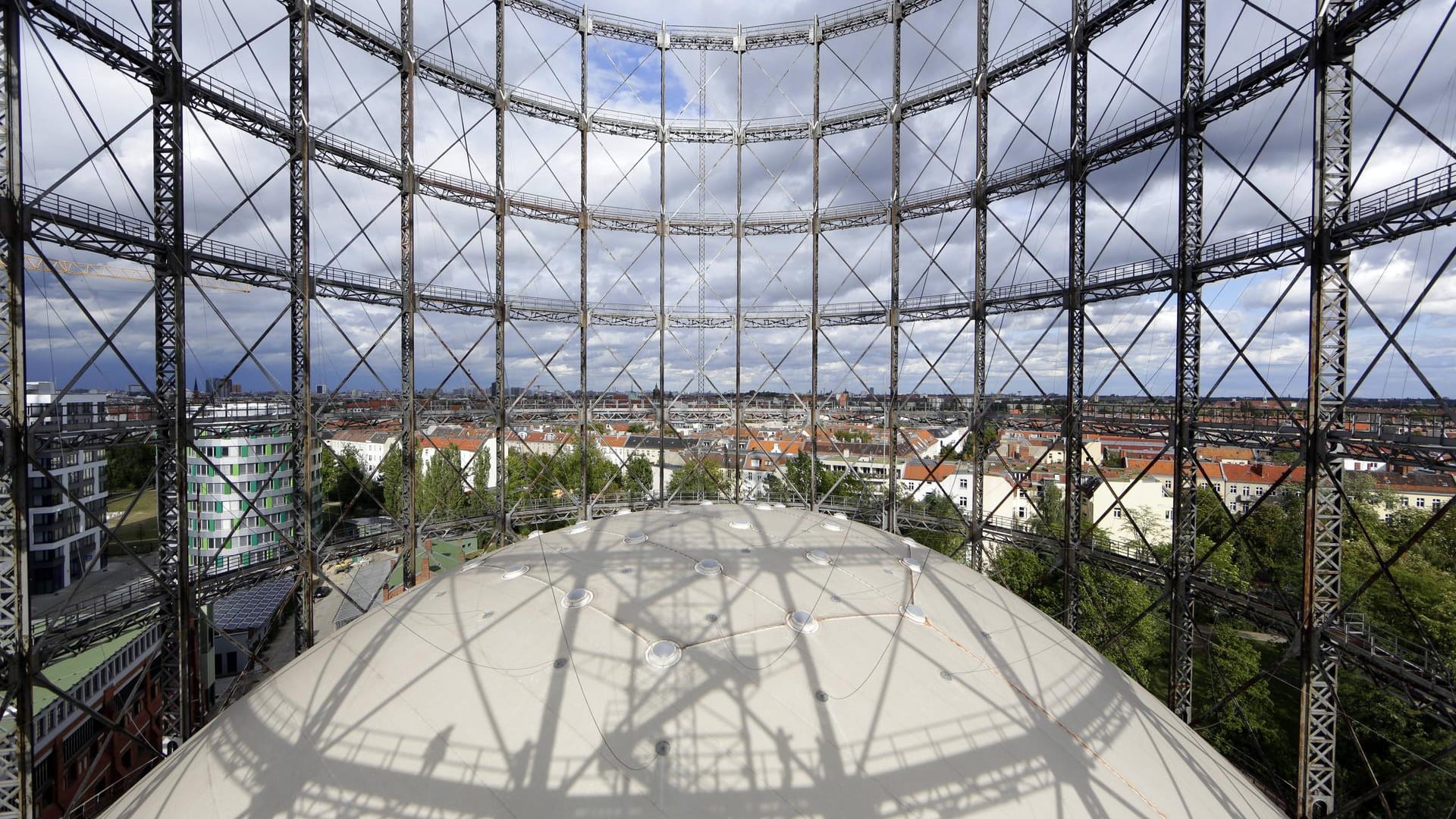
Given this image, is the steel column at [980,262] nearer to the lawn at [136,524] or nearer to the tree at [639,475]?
the tree at [639,475]

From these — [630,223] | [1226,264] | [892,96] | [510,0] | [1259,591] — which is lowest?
[1259,591]

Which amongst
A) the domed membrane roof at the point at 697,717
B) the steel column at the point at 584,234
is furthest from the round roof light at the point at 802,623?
the steel column at the point at 584,234

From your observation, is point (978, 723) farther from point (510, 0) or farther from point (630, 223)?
point (510, 0)

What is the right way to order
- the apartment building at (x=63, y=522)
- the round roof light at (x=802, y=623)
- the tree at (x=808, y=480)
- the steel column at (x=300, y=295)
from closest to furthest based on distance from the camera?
the round roof light at (x=802, y=623), the steel column at (x=300, y=295), the apartment building at (x=63, y=522), the tree at (x=808, y=480)

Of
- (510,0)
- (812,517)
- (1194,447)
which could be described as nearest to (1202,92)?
(1194,447)

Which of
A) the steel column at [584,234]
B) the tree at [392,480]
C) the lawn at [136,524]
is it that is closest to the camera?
the steel column at [584,234]

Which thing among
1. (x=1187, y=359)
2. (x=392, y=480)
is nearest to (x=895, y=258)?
(x=1187, y=359)
